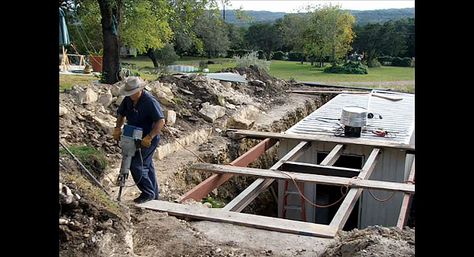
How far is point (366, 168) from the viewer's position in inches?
362

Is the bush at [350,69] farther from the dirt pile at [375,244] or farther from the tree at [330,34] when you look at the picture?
the dirt pile at [375,244]

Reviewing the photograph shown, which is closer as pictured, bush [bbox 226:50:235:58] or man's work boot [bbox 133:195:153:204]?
man's work boot [bbox 133:195:153:204]

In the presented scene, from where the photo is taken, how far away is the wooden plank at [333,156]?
945 centimetres

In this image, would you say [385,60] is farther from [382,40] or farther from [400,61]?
[382,40]

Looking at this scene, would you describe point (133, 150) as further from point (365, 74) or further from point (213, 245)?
point (365, 74)

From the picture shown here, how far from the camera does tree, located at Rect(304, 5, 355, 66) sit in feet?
136

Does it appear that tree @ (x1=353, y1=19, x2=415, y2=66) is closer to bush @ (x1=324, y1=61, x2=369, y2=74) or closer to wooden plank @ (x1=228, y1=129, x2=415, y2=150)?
bush @ (x1=324, y1=61, x2=369, y2=74)

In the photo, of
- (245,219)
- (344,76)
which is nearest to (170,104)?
(245,219)

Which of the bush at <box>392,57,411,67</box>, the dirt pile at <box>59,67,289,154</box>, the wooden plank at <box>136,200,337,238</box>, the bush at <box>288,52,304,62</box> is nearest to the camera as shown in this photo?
the wooden plank at <box>136,200,337,238</box>

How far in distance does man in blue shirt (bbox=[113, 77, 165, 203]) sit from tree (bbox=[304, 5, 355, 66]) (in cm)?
3650

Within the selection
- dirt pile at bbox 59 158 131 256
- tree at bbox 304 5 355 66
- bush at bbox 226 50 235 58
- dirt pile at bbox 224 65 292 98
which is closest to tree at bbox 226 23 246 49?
bush at bbox 226 50 235 58

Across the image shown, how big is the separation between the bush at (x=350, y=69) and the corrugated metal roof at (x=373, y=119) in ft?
65.3

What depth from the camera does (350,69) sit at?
38.1 metres
